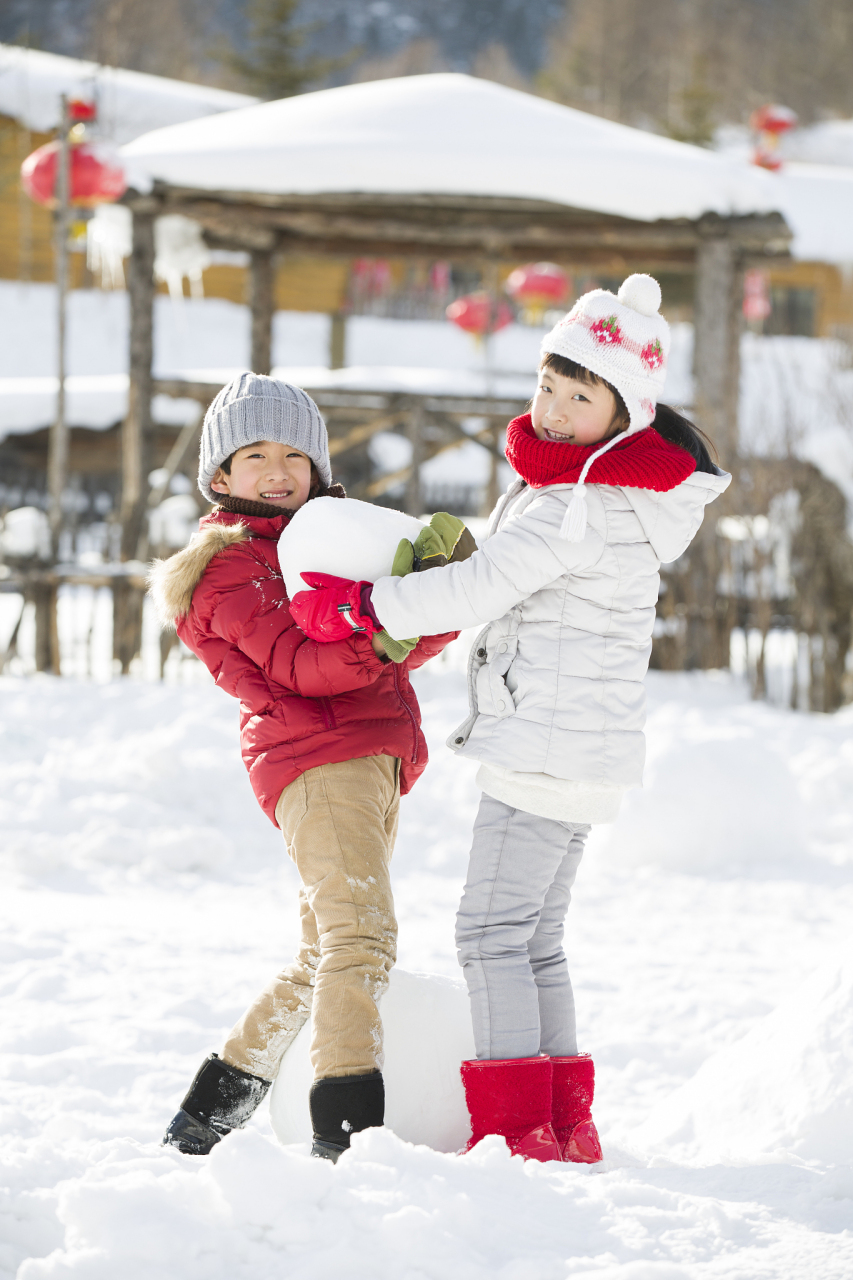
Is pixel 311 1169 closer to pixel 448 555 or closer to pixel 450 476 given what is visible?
pixel 448 555

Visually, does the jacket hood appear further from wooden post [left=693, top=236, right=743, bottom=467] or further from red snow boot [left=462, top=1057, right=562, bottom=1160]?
wooden post [left=693, top=236, right=743, bottom=467]

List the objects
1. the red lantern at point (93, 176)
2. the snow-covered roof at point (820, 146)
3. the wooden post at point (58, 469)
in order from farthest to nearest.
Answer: the snow-covered roof at point (820, 146) < the red lantern at point (93, 176) < the wooden post at point (58, 469)

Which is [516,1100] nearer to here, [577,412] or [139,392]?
[577,412]

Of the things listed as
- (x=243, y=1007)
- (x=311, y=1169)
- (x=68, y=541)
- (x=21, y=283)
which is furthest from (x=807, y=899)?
(x=21, y=283)

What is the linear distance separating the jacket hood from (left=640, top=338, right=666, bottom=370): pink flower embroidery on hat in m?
0.21

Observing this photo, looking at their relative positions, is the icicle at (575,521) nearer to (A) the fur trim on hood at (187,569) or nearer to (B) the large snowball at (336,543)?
(B) the large snowball at (336,543)

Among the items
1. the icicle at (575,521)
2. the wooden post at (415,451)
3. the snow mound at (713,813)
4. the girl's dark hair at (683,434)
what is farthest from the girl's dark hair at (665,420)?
the wooden post at (415,451)

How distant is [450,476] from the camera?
63.2 ft

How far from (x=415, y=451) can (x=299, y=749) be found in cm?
639

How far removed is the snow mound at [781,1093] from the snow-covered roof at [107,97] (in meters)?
19.3

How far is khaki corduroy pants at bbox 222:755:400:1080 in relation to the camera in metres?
2.14

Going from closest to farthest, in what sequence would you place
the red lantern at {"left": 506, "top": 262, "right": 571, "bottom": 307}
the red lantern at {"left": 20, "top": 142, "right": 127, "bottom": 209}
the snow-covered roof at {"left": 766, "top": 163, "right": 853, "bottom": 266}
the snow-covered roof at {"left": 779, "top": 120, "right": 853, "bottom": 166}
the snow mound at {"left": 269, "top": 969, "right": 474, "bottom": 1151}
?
the snow mound at {"left": 269, "top": 969, "right": 474, "bottom": 1151}
the red lantern at {"left": 20, "top": 142, "right": 127, "bottom": 209}
the red lantern at {"left": 506, "top": 262, "right": 571, "bottom": 307}
the snow-covered roof at {"left": 766, "top": 163, "right": 853, "bottom": 266}
the snow-covered roof at {"left": 779, "top": 120, "right": 853, "bottom": 166}

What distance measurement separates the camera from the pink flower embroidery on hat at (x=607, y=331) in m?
2.22

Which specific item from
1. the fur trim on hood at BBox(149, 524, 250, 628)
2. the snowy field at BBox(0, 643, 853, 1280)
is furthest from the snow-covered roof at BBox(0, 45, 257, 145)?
the fur trim on hood at BBox(149, 524, 250, 628)
